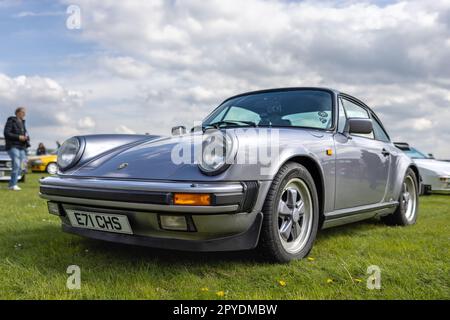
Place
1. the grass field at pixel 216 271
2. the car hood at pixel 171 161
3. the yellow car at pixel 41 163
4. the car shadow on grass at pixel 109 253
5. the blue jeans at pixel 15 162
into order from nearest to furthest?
the grass field at pixel 216 271 → the car hood at pixel 171 161 → the car shadow on grass at pixel 109 253 → the blue jeans at pixel 15 162 → the yellow car at pixel 41 163

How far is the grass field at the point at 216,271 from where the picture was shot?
90.1 inches

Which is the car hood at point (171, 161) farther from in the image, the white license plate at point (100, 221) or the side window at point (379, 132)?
the side window at point (379, 132)

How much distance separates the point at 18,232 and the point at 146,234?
1.88m

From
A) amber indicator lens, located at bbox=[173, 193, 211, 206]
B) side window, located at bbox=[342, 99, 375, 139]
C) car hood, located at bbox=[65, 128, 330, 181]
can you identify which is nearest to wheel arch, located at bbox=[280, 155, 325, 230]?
car hood, located at bbox=[65, 128, 330, 181]

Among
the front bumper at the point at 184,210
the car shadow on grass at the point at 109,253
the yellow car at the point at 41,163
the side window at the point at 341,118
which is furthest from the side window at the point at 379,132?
the yellow car at the point at 41,163

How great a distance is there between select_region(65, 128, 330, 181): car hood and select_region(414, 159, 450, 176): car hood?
694 centimetres

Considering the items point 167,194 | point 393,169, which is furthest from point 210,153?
point 393,169

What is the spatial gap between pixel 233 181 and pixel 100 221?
2.96 ft

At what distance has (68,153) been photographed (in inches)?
130

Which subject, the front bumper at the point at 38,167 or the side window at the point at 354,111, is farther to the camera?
the front bumper at the point at 38,167

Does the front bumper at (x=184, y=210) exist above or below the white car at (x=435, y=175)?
above

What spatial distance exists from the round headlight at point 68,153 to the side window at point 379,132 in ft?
9.61
